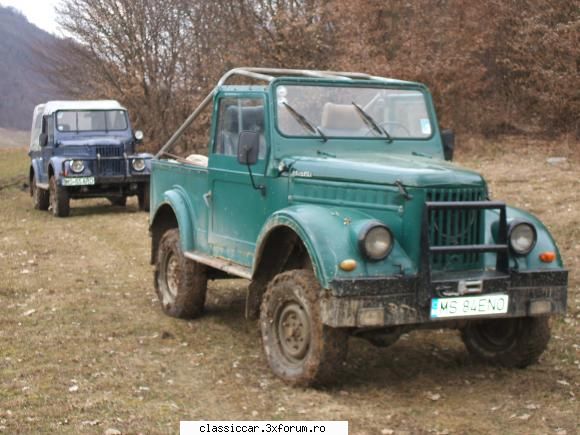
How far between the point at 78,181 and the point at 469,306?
1205 centimetres

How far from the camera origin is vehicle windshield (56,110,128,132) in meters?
17.7

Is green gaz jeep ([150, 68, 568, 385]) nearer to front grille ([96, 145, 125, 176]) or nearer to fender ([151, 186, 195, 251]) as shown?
fender ([151, 186, 195, 251])

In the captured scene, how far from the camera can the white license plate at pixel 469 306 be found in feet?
18.9

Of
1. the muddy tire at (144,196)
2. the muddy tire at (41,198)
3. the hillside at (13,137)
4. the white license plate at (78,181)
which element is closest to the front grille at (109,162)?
the white license plate at (78,181)

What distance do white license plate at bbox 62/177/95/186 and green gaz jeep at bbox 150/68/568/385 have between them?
928 cm

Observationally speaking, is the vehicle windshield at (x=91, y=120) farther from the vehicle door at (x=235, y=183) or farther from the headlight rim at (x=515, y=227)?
the headlight rim at (x=515, y=227)

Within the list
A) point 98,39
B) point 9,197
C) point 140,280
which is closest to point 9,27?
point 98,39

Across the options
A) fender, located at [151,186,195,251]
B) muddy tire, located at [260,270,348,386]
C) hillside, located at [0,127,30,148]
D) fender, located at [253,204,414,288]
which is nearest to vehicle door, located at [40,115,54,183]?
fender, located at [151,186,195,251]

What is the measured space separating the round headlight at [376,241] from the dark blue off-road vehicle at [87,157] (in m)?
11.8

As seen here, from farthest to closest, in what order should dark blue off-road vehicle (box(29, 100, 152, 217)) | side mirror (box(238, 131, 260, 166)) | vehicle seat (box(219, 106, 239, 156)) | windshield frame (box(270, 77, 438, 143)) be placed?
dark blue off-road vehicle (box(29, 100, 152, 217)) < vehicle seat (box(219, 106, 239, 156)) < windshield frame (box(270, 77, 438, 143)) < side mirror (box(238, 131, 260, 166))

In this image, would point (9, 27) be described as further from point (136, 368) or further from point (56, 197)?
point (136, 368)

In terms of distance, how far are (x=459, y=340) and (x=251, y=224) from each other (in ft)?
6.21

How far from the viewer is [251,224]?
7086 millimetres

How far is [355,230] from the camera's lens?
5785 mm
